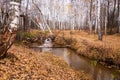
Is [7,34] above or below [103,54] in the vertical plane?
above

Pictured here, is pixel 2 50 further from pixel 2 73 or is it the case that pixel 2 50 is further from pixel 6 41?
pixel 2 73

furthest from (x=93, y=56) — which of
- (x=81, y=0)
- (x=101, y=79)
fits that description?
(x=81, y=0)

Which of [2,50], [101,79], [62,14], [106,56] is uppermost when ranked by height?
[62,14]

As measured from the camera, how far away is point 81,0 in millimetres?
47438

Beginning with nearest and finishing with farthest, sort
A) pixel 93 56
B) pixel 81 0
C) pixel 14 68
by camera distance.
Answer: pixel 14 68, pixel 93 56, pixel 81 0

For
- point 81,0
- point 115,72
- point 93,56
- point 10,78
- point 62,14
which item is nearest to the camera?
point 10,78

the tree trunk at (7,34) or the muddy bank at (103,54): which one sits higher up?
the tree trunk at (7,34)

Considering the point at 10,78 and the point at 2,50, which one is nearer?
the point at 10,78

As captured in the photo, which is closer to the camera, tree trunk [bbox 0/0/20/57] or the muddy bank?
tree trunk [bbox 0/0/20/57]

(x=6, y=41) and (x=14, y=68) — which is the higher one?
(x=6, y=41)

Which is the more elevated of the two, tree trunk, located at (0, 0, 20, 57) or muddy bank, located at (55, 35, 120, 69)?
tree trunk, located at (0, 0, 20, 57)

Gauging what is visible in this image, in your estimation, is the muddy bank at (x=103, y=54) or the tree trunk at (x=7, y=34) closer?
the tree trunk at (x=7, y=34)

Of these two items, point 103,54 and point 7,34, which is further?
point 103,54

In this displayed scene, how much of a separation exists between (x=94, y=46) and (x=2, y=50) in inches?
379
